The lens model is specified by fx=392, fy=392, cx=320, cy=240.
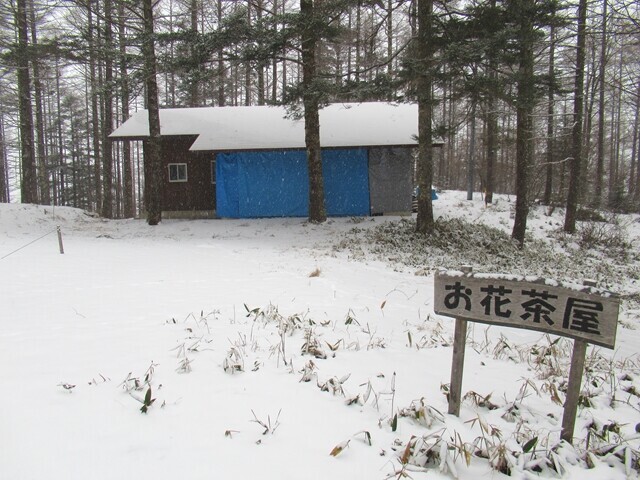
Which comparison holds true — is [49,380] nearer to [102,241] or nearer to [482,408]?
[482,408]

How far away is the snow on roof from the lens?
16.5m

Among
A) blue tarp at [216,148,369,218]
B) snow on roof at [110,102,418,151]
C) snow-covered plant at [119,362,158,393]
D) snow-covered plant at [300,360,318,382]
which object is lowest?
snow-covered plant at [300,360,318,382]

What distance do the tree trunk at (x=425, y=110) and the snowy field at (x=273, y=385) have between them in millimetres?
5569

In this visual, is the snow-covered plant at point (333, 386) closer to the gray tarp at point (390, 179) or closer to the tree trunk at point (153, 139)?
the tree trunk at point (153, 139)

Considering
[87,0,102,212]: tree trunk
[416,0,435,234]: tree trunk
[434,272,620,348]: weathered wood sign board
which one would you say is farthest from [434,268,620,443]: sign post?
[87,0,102,212]: tree trunk

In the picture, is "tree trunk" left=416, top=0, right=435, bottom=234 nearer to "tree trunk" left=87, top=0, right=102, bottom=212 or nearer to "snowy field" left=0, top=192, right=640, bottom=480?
"snowy field" left=0, top=192, right=640, bottom=480

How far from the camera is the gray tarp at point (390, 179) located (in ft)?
56.4

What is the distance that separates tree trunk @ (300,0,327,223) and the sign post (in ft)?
32.2

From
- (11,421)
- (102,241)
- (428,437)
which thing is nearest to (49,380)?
(11,421)

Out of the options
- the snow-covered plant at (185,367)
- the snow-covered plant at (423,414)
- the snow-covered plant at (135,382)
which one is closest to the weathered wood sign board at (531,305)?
the snow-covered plant at (423,414)

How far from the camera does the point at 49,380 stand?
137 inches

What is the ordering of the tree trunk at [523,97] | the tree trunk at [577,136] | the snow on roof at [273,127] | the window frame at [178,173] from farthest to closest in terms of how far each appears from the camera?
the window frame at [178,173] → the snow on roof at [273,127] → the tree trunk at [577,136] → the tree trunk at [523,97]

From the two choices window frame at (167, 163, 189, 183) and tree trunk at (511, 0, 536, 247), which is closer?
tree trunk at (511, 0, 536, 247)

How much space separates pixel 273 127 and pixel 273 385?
16.1 m
